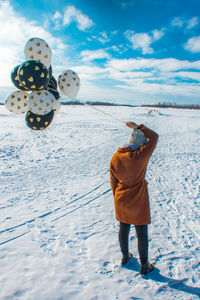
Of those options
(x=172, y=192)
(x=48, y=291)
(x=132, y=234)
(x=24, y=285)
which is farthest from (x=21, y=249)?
(x=172, y=192)

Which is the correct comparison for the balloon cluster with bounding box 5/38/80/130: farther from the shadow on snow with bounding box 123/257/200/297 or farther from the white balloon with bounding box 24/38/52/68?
the shadow on snow with bounding box 123/257/200/297

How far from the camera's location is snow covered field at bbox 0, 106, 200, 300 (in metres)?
2.39

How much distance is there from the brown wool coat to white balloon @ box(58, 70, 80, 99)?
993 mm

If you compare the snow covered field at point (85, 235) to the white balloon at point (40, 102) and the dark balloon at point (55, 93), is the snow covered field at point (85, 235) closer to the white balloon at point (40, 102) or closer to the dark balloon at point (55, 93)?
the white balloon at point (40, 102)

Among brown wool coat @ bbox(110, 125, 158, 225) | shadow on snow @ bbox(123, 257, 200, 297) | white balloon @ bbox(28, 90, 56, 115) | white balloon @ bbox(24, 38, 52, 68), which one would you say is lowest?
shadow on snow @ bbox(123, 257, 200, 297)

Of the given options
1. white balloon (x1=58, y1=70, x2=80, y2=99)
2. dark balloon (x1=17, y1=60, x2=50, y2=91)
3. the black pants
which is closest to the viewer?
dark balloon (x1=17, y1=60, x2=50, y2=91)

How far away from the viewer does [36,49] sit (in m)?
2.32

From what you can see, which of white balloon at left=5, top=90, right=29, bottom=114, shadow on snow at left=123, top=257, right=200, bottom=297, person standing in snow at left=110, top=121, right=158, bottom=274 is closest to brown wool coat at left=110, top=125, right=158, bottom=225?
person standing in snow at left=110, top=121, right=158, bottom=274

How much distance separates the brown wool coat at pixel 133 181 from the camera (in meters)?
2.32

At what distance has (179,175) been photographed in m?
6.14

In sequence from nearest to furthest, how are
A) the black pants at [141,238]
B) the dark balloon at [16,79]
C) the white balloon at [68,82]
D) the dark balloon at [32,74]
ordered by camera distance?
the dark balloon at [32,74] < the dark balloon at [16,79] < the black pants at [141,238] < the white balloon at [68,82]

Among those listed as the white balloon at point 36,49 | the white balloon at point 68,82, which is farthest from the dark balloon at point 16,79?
the white balloon at point 68,82

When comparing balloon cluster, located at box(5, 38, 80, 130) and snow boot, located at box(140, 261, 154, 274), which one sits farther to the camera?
snow boot, located at box(140, 261, 154, 274)

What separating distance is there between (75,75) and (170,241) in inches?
110
